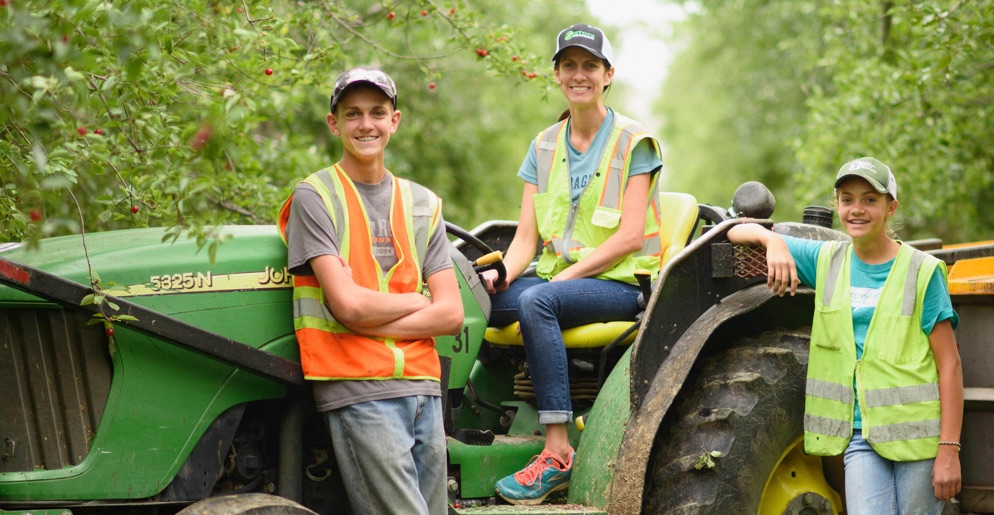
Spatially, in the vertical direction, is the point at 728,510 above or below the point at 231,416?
below

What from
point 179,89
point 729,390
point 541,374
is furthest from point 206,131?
point 729,390

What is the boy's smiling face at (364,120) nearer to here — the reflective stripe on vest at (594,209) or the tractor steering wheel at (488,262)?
the tractor steering wheel at (488,262)

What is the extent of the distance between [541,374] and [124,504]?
5.62 ft

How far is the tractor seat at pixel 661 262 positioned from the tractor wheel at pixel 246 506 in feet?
4.93

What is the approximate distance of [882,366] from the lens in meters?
4.15

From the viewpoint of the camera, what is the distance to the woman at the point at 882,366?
13.4 ft

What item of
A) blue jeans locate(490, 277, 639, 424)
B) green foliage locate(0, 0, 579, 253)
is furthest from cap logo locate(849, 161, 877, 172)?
green foliage locate(0, 0, 579, 253)

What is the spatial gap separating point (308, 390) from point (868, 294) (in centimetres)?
197

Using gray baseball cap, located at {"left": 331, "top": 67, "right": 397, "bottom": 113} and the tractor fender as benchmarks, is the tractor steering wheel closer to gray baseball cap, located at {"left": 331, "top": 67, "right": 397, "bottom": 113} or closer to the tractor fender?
the tractor fender

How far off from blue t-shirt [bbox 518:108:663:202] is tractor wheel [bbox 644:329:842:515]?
84 centimetres

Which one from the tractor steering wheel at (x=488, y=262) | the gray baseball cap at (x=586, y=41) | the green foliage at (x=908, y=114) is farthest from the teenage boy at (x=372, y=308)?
the green foliage at (x=908, y=114)

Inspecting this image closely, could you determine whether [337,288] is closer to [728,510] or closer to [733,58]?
[728,510]

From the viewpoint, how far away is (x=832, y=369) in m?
4.34

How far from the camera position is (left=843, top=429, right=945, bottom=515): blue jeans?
4078mm
